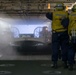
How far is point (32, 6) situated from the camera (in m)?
23.8

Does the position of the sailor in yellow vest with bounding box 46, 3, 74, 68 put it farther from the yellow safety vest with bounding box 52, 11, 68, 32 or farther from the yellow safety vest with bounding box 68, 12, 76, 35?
the yellow safety vest with bounding box 68, 12, 76, 35

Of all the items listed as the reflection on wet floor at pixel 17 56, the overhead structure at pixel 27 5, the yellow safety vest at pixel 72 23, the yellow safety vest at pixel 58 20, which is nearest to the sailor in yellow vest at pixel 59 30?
the yellow safety vest at pixel 58 20

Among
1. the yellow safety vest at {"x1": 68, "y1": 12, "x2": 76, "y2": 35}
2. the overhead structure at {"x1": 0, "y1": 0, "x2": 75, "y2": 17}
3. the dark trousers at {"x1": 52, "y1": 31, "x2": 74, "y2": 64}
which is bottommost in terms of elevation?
the dark trousers at {"x1": 52, "y1": 31, "x2": 74, "y2": 64}

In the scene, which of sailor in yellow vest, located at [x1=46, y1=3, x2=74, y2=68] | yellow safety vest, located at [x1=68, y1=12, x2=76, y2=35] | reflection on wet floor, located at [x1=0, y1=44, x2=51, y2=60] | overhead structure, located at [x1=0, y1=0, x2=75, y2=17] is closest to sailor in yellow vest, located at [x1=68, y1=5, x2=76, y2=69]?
yellow safety vest, located at [x1=68, y1=12, x2=76, y2=35]

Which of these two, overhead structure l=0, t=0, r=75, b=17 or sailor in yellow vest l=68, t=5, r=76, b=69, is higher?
overhead structure l=0, t=0, r=75, b=17

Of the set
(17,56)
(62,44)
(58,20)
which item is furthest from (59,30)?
(17,56)

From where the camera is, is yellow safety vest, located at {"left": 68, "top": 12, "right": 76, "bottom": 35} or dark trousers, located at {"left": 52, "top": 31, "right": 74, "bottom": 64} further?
dark trousers, located at {"left": 52, "top": 31, "right": 74, "bottom": 64}

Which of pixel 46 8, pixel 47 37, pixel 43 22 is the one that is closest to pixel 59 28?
pixel 47 37

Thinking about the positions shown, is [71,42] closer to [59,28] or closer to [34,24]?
[59,28]

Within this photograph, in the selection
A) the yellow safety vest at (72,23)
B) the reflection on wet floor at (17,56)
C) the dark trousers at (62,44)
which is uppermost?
the yellow safety vest at (72,23)

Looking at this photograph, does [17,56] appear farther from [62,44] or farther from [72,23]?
[72,23]

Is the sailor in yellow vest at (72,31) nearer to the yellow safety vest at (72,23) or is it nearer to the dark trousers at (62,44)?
the yellow safety vest at (72,23)

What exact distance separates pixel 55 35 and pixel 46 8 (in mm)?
14813

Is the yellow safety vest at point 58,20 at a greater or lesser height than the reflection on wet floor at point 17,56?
greater
